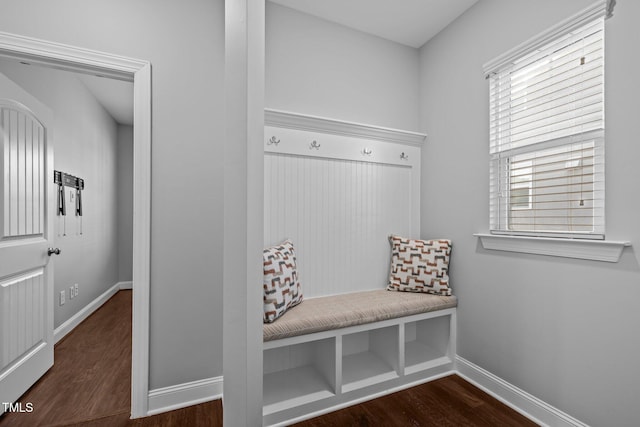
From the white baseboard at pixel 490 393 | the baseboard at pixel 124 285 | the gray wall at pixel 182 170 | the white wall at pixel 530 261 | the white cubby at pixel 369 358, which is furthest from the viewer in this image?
the baseboard at pixel 124 285

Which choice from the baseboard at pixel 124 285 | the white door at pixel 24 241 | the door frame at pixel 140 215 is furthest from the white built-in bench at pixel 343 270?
the baseboard at pixel 124 285

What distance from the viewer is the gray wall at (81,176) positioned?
2.52m

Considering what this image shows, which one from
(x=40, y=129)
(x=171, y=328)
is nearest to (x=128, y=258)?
(x=40, y=129)

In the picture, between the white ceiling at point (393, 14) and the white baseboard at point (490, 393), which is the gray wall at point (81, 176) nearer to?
the white baseboard at point (490, 393)

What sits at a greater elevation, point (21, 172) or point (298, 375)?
point (21, 172)

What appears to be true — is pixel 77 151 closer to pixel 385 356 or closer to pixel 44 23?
pixel 44 23

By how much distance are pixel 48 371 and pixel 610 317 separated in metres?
3.34

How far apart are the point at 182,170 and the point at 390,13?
1798mm

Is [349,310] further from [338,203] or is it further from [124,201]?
[124,201]

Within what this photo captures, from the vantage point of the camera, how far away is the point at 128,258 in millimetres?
4633

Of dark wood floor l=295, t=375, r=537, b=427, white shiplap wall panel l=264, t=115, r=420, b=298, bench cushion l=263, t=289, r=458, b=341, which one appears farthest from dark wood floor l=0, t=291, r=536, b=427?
white shiplap wall panel l=264, t=115, r=420, b=298

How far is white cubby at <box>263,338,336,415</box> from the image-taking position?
1666 millimetres

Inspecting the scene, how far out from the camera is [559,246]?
1.52m

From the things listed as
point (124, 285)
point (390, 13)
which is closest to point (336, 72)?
point (390, 13)
